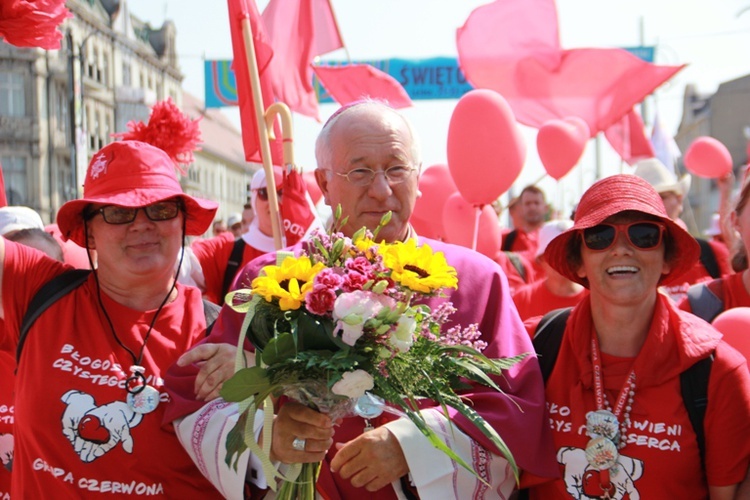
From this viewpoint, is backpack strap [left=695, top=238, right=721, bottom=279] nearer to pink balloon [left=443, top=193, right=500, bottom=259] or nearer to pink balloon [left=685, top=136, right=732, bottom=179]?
pink balloon [left=443, top=193, right=500, bottom=259]

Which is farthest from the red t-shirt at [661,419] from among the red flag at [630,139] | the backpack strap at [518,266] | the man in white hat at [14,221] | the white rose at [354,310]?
the red flag at [630,139]

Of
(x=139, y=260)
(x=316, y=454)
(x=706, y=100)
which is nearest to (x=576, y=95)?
(x=139, y=260)

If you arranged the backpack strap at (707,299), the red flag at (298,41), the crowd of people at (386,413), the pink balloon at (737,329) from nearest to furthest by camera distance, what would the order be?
the crowd of people at (386,413), the pink balloon at (737,329), the backpack strap at (707,299), the red flag at (298,41)

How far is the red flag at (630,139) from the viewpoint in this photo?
9344mm

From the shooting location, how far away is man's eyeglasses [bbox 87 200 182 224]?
3.48 m

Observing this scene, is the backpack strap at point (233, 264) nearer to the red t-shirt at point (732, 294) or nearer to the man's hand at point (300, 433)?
the red t-shirt at point (732, 294)

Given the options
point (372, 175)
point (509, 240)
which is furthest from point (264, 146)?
point (509, 240)

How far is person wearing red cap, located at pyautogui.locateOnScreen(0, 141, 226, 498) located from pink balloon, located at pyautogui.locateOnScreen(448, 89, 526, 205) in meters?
2.88

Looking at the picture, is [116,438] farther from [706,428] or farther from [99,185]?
[706,428]

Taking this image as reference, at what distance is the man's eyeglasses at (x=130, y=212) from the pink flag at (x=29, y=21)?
71 cm

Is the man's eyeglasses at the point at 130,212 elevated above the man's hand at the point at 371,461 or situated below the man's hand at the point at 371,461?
above

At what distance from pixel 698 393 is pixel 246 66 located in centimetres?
339

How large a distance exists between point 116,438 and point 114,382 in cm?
20

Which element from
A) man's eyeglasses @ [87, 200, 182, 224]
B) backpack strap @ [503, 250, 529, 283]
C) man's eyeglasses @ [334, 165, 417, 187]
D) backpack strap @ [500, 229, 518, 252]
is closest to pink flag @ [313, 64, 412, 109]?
backpack strap @ [503, 250, 529, 283]
